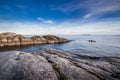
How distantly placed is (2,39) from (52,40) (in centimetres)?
3468

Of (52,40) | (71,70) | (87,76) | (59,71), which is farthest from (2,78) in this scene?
(52,40)

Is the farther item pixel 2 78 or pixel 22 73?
pixel 22 73

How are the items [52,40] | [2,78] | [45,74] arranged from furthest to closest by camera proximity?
[52,40] < [45,74] < [2,78]

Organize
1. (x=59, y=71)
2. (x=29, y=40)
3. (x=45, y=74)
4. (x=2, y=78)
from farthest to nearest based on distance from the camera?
(x=29, y=40) < (x=59, y=71) < (x=45, y=74) < (x=2, y=78)

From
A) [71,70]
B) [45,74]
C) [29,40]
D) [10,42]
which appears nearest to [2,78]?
[45,74]

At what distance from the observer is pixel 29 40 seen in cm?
6162

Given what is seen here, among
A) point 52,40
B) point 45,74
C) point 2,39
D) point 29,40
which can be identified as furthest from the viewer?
point 52,40

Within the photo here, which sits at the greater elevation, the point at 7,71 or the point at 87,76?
the point at 7,71

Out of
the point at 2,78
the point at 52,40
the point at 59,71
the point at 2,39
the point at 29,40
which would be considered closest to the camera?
the point at 2,78

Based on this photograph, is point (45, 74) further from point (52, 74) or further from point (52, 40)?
point (52, 40)

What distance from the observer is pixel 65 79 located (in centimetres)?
719

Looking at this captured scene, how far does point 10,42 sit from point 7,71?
51.7 meters

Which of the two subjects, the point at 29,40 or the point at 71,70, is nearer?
the point at 71,70

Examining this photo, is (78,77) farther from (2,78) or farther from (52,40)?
(52,40)
